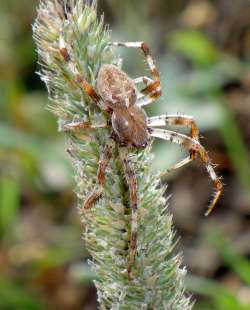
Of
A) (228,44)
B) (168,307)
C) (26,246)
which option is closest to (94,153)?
(168,307)

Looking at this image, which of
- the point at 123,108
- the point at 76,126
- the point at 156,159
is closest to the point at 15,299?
the point at 156,159

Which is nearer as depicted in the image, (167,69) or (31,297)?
(31,297)

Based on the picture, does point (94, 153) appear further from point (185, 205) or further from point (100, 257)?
point (185, 205)

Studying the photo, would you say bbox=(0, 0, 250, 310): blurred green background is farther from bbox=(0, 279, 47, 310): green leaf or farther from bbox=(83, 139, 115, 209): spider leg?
bbox=(83, 139, 115, 209): spider leg

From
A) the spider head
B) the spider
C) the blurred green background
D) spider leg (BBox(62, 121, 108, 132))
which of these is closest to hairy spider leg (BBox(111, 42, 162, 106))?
the spider

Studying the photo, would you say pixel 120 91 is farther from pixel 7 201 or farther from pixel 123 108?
pixel 7 201

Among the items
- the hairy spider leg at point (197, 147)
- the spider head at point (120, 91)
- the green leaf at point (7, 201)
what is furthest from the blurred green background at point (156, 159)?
the spider head at point (120, 91)

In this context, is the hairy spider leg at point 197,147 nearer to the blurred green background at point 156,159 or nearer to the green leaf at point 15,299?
the blurred green background at point 156,159
